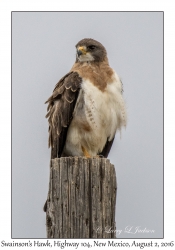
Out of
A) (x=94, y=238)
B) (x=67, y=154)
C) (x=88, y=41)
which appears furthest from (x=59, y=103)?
(x=94, y=238)

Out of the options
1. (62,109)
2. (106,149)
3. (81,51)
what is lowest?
(106,149)

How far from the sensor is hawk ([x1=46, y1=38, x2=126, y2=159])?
22.2 ft

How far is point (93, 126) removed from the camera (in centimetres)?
681

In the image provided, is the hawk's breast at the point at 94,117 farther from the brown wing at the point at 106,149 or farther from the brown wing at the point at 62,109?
the brown wing at the point at 106,149

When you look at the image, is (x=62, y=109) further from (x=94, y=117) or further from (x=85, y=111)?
(x=94, y=117)

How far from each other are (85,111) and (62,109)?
370 millimetres

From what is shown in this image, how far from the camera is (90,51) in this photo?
764 cm

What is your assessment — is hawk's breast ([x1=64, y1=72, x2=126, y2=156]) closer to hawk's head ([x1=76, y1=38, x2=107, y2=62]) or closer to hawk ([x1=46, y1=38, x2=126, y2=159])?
hawk ([x1=46, y1=38, x2=126, y2=159])

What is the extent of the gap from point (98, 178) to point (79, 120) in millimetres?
2068

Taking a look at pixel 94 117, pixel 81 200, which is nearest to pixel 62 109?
pixel 94 117

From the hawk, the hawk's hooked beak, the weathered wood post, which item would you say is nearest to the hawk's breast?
the hawk

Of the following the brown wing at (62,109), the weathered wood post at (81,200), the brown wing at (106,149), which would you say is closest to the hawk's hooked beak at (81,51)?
the brown wing at (62,109)

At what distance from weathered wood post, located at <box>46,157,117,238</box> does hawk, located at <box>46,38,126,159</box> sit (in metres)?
1.92

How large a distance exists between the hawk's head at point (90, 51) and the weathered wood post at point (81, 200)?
2.96m
